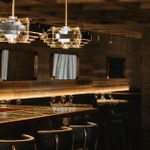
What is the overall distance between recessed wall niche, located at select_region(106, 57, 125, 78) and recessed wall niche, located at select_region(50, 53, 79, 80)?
5.85 feet

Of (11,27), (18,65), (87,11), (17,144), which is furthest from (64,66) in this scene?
(17,144)

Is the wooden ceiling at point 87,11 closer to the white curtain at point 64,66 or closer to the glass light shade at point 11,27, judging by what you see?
the white curtain at point 64,66

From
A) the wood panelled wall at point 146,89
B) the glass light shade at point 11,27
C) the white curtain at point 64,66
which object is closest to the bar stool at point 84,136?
the glass light shade at point 11,27

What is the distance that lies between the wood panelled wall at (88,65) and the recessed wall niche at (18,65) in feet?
0.30

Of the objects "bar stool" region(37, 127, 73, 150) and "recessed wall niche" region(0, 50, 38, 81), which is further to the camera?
"recessed wall niche" region(0, 50, 38, 81)

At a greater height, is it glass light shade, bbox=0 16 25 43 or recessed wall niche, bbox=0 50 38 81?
glass light shade, bbox=0 16 25 43

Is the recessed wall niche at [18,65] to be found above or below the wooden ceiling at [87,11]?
below

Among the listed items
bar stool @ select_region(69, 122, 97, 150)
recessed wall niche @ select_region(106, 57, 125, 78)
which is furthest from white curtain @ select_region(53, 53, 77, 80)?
bar stool @ select_region(69, 122, 97, 150)

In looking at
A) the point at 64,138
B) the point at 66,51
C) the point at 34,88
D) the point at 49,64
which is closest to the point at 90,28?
the point at 66,51

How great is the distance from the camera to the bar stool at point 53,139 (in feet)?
17.1

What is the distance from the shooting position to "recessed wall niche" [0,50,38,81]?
394 inches

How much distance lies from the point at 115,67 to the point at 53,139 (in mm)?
9965

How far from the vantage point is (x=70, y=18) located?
409 inches

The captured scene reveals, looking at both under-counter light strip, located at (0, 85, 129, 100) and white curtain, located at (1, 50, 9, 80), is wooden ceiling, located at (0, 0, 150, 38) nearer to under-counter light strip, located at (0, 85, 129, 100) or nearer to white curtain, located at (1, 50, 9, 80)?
white curtain, located at (1, 50, 9, 80)
